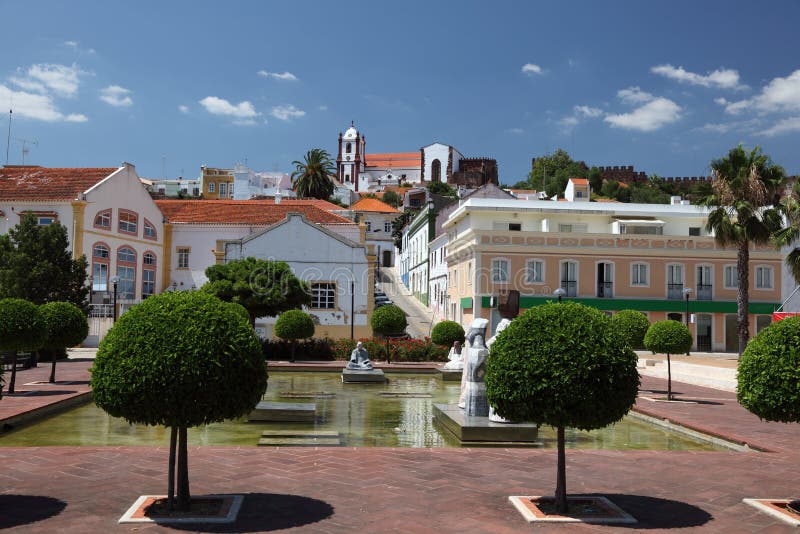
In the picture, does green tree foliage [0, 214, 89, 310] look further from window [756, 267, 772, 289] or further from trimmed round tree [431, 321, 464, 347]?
window [756, 267, 772, 289]

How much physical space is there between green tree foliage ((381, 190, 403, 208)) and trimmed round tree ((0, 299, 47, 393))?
343 feet

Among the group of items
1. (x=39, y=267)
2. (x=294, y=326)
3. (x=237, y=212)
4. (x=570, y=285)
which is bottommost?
(x=294, y=326)

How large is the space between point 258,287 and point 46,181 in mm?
19861

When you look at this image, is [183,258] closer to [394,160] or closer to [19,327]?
[19,327]

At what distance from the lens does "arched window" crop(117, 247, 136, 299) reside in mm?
42875

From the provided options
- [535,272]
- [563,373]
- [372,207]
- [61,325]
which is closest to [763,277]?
[535,272]

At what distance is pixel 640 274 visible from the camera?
40.1 m

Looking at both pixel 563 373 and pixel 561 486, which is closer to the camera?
pixel 563 373

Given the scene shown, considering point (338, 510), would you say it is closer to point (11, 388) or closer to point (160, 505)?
point (160, 505)

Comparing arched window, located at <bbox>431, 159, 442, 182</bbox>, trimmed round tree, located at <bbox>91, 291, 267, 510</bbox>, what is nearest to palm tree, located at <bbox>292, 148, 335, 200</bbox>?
arched window, located at <bbox>431, 159, 442, 182</bbox>

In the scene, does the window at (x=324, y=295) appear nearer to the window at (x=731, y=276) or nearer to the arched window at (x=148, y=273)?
the arched window at (x=148, y=273)

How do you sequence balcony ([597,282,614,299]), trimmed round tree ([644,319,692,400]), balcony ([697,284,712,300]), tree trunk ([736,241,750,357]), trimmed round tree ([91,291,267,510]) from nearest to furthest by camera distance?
trimmed round tree ([91,291,267,510]) → trimmed round tree ([644,319,692,400]) → tree trunk ([736,241,750,357]) → balcony ([597,282,614,299]) → balcony ([697,284,712,300])

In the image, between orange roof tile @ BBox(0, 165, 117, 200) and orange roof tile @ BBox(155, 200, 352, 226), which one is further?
orange roof tile @ BBox(155, 200, 352, 226)

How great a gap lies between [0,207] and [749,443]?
40094 millimetres
